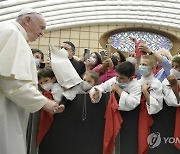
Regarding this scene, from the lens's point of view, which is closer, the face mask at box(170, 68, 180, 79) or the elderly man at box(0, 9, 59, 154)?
the elderly man at box(0, 9, 59, 154)

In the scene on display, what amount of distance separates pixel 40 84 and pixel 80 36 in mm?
9609

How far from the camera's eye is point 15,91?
286 centimetres

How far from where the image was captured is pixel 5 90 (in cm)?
290

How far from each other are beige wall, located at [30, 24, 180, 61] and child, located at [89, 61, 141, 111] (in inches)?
358

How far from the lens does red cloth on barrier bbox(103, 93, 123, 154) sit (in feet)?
11.4

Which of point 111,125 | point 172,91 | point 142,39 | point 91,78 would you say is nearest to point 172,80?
point 172,91

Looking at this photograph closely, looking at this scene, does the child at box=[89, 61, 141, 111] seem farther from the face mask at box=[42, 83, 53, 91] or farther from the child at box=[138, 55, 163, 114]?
the face mask at box=[42, 83, 53, 91]

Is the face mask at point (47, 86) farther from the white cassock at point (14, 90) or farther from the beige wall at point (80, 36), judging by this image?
the beige wall at point (80, 36)

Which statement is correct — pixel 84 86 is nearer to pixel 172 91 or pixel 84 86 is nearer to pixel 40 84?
pixel 40 84

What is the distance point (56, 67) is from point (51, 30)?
10.2 m

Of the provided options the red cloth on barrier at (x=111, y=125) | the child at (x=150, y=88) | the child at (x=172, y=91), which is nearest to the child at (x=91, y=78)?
the red cloth on barrier at (x=111, y=125)

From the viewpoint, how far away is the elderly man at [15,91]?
2875 mm

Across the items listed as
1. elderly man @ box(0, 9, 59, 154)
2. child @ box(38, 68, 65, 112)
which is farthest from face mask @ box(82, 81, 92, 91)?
elderly man @ box(0, 9, 59, 154)

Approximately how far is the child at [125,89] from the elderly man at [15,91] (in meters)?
0.74
